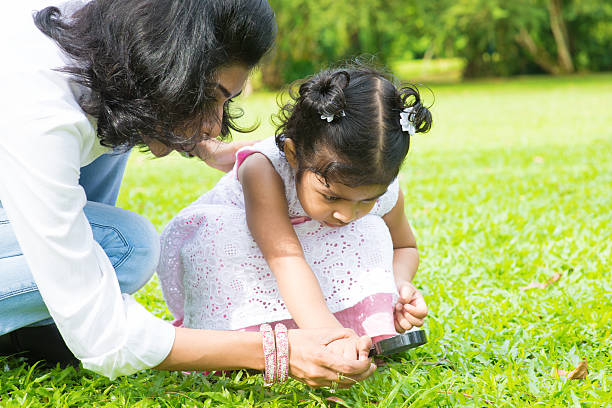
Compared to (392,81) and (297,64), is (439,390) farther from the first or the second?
(297,64)

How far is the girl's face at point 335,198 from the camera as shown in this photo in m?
2.02

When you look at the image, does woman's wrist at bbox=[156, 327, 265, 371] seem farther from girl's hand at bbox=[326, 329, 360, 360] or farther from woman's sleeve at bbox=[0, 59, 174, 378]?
girl's hand at bbox=[326, 329, 360, 360]

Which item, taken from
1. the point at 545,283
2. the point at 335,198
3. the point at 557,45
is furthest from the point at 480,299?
the point at 557,45

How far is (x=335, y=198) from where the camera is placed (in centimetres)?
204

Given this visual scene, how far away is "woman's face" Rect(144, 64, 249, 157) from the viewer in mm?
1761

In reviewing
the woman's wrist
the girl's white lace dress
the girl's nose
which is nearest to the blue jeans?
the girl's white lace dress

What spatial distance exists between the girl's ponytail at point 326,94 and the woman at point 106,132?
256mm

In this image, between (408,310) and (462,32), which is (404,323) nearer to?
(408,310)

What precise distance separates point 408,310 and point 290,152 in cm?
54

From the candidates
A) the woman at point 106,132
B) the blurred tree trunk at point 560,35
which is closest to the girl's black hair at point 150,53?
the woman at point 106,132

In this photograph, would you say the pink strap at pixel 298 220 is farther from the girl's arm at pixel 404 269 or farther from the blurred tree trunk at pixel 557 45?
the blurred tree trunk at pixel 557 45

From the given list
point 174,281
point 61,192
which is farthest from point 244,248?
point 61,192

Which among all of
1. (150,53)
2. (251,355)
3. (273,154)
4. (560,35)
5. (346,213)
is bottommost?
(251,355)

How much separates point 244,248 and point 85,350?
0.66 m
